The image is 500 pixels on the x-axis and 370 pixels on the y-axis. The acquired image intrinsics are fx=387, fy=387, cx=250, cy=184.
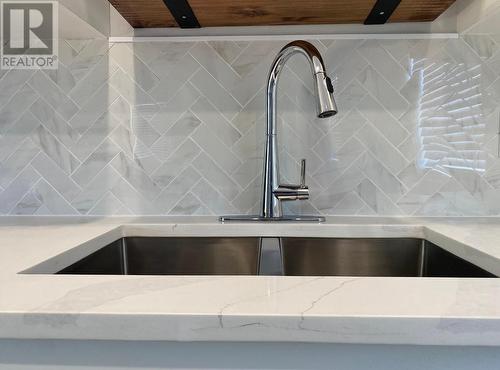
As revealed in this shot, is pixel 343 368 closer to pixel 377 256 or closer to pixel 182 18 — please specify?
pixel 377 256

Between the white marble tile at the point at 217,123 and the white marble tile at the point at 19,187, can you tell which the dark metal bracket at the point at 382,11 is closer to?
the white marble tile at the point at 217,123

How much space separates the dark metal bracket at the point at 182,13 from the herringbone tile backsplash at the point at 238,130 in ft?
0.19

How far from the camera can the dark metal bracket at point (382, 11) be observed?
0.93m

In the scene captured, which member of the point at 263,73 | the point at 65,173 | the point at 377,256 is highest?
the point at 263,73

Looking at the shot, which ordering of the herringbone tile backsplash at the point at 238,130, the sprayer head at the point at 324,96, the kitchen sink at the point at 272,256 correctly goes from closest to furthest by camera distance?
the sprayer head at the point at 324,96, the kitchen sink at the point at 272,256, the herringbone tile backsplash at the point at 238,130

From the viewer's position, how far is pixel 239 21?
1053 millimetres

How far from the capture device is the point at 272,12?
994 mm

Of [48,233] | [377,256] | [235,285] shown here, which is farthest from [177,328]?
[377,256]

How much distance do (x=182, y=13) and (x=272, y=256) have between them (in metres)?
0.65

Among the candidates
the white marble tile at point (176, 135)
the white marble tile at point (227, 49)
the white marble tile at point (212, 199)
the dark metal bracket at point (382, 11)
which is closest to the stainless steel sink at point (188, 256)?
the white marble tile at point (212, 199)

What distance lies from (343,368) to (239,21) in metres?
0.91

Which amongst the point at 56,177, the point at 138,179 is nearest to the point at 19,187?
the point at 56,177

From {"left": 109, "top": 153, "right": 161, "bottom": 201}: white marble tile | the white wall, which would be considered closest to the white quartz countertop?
the white wall

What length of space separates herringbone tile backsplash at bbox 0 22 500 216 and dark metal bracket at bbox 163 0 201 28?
0.19ft
